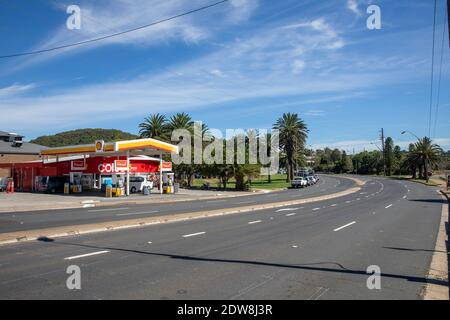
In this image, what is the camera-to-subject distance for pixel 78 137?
144 metres

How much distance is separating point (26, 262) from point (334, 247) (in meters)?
7.93

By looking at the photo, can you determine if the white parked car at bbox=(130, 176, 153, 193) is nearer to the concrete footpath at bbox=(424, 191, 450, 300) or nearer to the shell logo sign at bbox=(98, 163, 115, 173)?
the shell logo sign at bbox=(98, 163, 115, 173)

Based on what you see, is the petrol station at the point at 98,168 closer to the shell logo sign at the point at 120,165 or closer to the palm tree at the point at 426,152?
the shell logo sign at the point at 120,165

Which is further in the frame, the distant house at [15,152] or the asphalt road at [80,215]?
the distant house at [15,152]

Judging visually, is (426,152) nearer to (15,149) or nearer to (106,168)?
(106,168)

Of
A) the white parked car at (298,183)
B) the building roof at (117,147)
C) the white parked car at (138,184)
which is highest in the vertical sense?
the building roof at (117,147)

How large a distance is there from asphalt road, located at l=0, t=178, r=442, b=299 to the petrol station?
25.6 m

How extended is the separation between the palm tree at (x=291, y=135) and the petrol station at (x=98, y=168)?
3296 cm

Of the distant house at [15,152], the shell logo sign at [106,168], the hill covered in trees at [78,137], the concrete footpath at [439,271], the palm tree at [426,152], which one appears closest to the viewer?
the concrete footpath at [439,271]

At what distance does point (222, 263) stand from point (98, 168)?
3610 cm

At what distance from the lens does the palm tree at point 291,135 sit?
250 ft

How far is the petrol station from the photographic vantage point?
39.0m

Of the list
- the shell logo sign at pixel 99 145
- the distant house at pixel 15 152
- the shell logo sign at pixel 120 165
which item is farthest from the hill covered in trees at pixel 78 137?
the shell logo sign at pixel 99 145
